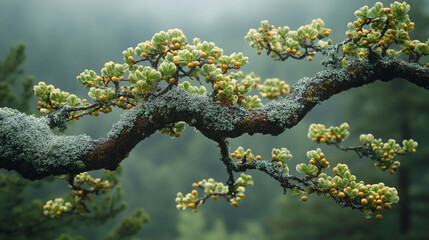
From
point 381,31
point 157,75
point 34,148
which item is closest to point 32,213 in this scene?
point 34,148

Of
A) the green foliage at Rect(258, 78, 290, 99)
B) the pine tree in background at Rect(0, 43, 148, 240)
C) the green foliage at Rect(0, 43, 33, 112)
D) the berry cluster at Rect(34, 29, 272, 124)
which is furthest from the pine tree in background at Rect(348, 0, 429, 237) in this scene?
the green foliage at Rect(0, 43, 33, 112)

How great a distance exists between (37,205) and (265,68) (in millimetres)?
27307

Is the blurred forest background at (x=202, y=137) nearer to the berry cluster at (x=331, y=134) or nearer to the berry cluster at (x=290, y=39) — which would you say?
the berry cluster at (x=331, y=134)

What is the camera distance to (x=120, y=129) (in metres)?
2.00

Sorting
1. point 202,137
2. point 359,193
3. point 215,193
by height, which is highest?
point 202,137

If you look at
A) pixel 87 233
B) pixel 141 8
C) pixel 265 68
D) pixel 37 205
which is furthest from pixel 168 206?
pixel 141 8

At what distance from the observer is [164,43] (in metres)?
2.08

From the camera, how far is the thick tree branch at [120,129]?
1.91 m

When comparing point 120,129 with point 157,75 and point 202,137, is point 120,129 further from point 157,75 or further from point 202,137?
point 202,137

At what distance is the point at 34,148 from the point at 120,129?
51 cm

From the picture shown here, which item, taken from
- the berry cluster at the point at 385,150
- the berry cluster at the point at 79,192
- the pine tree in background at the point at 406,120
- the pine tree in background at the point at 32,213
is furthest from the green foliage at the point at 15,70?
the pine tree in background at the point at 406,120

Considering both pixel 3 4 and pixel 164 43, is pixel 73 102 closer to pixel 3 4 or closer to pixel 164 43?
pixel 164 43

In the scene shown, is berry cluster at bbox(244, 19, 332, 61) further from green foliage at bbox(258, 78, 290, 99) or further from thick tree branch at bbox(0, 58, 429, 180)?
thick tree branch at bbox(0, 58, 429, 180)

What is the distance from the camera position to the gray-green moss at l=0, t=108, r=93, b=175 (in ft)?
6.18
